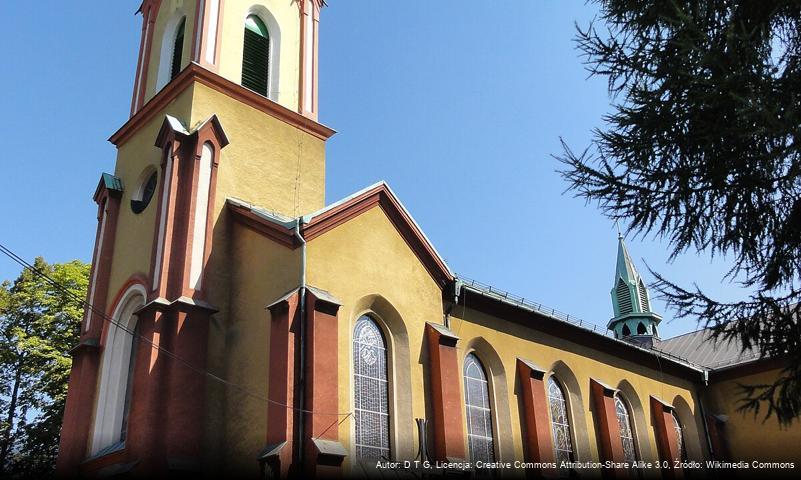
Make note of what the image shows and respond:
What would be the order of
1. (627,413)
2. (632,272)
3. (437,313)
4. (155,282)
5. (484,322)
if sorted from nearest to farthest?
(155,282)
(437,313)
(484,322)
(627,413)
(632,272)

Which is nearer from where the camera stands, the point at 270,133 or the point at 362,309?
the point at 362,309

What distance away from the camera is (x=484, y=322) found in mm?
19000

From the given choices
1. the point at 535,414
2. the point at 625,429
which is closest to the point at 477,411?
the point at 535,414

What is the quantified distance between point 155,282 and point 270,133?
5674mm

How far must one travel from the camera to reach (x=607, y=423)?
21.2 m

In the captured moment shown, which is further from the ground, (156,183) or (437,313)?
(156,183)

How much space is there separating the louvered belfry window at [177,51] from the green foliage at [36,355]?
9075 millimetres

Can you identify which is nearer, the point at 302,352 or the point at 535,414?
the point at 302,352

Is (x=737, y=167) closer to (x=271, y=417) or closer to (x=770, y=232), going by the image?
(x=770, y=232)

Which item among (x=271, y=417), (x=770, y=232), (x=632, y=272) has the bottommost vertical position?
(x=271, y=417)

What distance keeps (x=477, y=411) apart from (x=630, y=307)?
2227 cm

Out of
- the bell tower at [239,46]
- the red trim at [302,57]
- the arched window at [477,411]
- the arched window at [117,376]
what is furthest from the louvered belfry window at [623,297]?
the arched window at [117,376]

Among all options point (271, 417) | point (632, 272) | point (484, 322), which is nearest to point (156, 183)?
point (271, 417)

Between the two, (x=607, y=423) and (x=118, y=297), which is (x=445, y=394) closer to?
(x=607, y=423)
